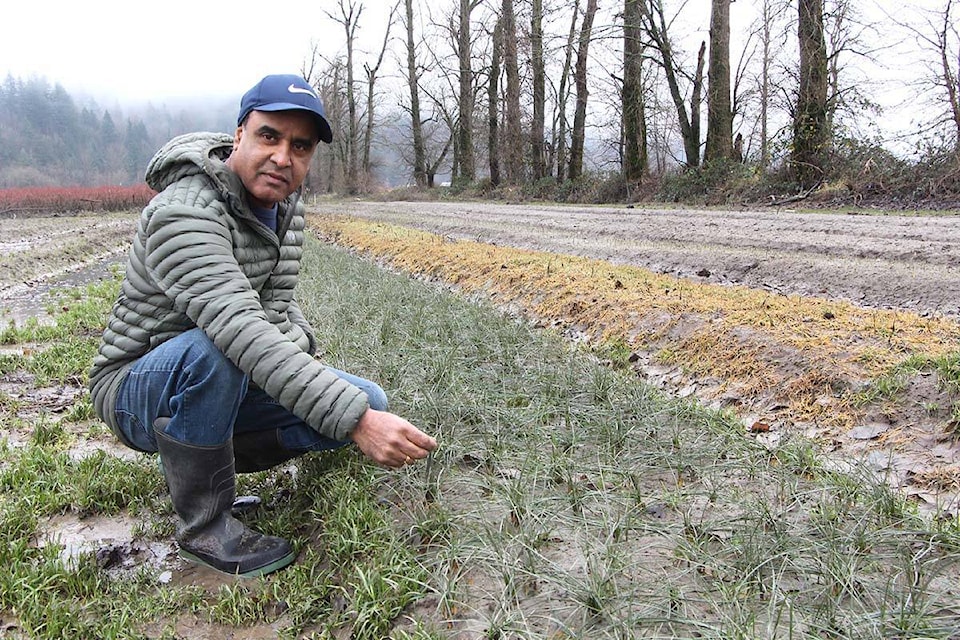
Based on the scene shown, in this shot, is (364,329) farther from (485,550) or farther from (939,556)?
(939,556)

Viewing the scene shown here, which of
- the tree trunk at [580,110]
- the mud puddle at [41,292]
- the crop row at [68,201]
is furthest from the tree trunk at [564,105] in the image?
the crop row at [68,201]

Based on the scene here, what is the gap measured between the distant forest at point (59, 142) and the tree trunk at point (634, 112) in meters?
62.3

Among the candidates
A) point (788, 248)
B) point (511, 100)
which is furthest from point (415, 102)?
point (788, 248)

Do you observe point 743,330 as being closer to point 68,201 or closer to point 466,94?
point 466,94

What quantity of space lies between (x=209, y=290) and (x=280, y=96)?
2.33ft

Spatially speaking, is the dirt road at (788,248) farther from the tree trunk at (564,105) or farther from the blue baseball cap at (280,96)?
the tree trunk at (564,105)

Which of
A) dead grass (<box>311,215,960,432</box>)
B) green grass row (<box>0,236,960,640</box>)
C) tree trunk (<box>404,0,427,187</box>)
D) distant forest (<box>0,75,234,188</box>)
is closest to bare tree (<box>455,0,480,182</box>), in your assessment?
tree trunk (<box>404,0,427,187</box>)

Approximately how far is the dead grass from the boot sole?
8.34 ft

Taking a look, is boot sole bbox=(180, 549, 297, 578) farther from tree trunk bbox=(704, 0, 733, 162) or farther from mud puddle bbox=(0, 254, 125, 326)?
tree trunk bbox=(704, 0, 733, 162)

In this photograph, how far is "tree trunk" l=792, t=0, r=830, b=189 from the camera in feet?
44.1

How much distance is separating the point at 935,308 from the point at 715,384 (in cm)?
234

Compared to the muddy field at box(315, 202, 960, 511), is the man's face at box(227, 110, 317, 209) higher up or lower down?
higher up

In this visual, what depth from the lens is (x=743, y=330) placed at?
4172 millimetres

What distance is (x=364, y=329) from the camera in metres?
4.92
